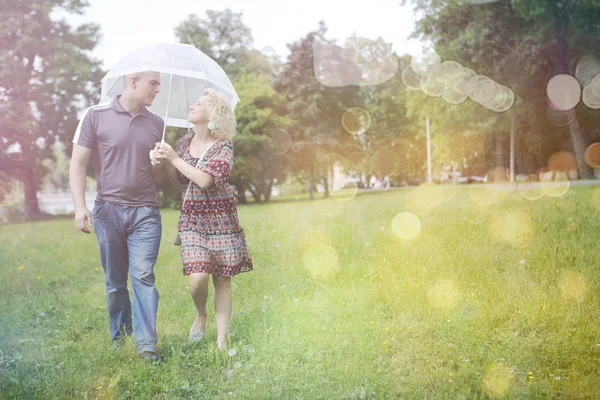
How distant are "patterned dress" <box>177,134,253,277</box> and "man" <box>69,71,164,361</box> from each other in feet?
1.16

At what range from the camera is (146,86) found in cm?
475

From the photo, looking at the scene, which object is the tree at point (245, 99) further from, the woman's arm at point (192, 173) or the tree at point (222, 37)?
the woman's arm at point (192, 173)

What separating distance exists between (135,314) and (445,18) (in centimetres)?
2440

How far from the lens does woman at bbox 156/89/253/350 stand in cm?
454

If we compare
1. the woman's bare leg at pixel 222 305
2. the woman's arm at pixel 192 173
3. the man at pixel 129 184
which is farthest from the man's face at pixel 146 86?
the woman's bare leg at pixel 222 305

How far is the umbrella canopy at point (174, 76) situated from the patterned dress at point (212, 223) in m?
0.55

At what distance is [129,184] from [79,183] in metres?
0.46

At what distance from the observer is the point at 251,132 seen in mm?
38688

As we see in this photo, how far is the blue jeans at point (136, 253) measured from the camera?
15.3 feet

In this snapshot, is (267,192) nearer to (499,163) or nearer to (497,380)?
(499,163)

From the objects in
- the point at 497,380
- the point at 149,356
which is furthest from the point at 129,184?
the point at 497,380

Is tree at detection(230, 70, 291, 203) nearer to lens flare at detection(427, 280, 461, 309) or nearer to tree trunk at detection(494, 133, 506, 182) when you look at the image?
tree trunk at detection(494, 133, 506, 182)

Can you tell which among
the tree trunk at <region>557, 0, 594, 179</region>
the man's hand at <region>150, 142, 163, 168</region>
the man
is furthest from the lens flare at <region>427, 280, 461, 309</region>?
the tree trunk at <region>557, 0, 594, 179</region>

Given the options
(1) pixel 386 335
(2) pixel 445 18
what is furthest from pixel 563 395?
(2) pixel 445 18
